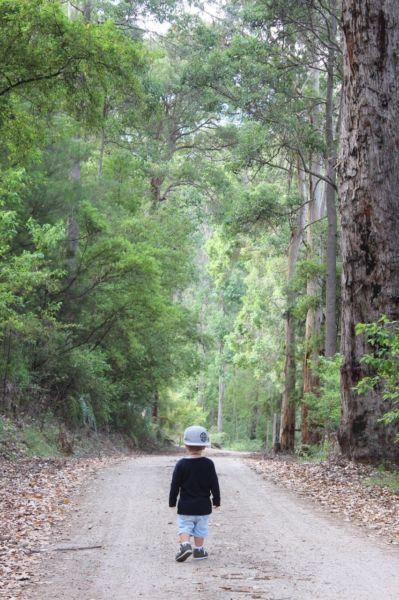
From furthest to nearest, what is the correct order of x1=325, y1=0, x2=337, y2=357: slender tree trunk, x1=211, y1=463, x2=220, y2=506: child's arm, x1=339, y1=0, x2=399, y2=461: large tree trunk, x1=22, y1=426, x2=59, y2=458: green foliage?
x1=325, y1=0, x2=337, y2=357: slender tree trunk
x1=22, y1=426, x2=59, y2=458: green foliage
x1=339, y1=0, x2=399, y2=461: large tree trunk
x1=211, y1=463, x2=220, y2=506: child's arm

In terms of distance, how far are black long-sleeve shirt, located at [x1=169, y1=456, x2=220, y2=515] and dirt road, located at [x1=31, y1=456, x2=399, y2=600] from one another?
0.47m

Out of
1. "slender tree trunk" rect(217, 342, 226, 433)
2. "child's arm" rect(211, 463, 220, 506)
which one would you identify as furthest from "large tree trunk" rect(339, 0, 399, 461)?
"slender tree trunk" rect(217, 342, 226, 433)

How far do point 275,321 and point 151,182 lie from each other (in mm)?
9676

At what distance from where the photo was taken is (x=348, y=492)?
11.0 meters

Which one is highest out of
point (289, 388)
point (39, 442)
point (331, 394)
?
point (289, 388)

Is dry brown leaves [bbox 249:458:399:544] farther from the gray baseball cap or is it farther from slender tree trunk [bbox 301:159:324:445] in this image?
slender tree trunk [bbox 301:159:324:445]

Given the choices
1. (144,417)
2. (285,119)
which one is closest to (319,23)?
(285,119)

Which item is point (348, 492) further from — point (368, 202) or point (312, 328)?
point (312, 328)

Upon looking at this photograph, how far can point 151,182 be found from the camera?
1332 inches

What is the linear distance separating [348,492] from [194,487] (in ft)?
17.7

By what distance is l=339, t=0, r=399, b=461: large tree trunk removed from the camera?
12.6 metres

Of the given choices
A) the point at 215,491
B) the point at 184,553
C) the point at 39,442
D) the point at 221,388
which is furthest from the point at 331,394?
the point at 221,388

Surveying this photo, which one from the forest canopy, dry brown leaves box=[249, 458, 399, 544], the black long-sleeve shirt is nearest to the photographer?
the black long-sleeve shirt

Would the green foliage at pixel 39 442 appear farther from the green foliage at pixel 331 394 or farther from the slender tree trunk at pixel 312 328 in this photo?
the slender tree trunk at pixel 312 328
